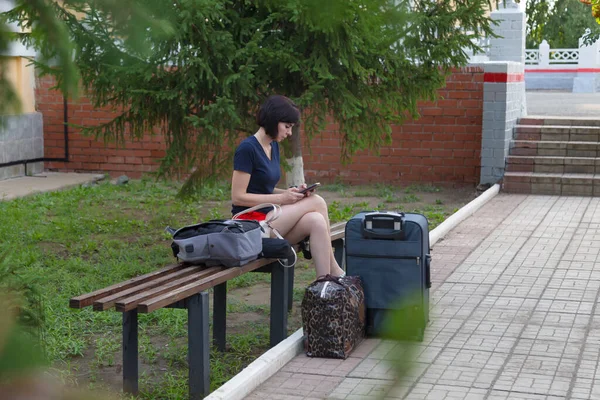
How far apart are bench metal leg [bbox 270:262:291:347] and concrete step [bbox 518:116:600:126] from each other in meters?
9.23

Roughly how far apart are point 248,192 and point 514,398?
2.37m

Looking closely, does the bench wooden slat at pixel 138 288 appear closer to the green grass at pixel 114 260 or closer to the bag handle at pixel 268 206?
the green grass at pixel 114 260

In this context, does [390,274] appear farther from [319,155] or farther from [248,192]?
[319,155]

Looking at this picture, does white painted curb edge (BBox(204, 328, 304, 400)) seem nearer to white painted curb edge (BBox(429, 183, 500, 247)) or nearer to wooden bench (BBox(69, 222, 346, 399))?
wooden bench (BBox(69, 222, 346, 399))

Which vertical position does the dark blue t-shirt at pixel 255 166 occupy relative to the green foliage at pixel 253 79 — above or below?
below

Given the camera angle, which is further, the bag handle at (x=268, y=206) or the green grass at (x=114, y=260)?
the bag handle at (x=268, y=206)

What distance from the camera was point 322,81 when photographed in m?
7.52

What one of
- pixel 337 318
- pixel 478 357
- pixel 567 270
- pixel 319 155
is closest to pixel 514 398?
pixel 478 357

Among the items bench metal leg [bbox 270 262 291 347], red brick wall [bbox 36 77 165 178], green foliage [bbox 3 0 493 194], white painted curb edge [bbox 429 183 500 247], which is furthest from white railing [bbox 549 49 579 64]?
bench metal leg [bbox 270 262 291 347]

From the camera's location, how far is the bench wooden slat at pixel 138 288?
13.4 ft

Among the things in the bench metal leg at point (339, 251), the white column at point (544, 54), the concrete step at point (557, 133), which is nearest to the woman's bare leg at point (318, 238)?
the bench metal leg at point (339, 251)

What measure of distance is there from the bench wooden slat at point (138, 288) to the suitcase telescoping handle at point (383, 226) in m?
1.05

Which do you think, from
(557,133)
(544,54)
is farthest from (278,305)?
(544,54)

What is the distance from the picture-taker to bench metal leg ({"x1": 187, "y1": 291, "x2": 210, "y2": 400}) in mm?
4324
